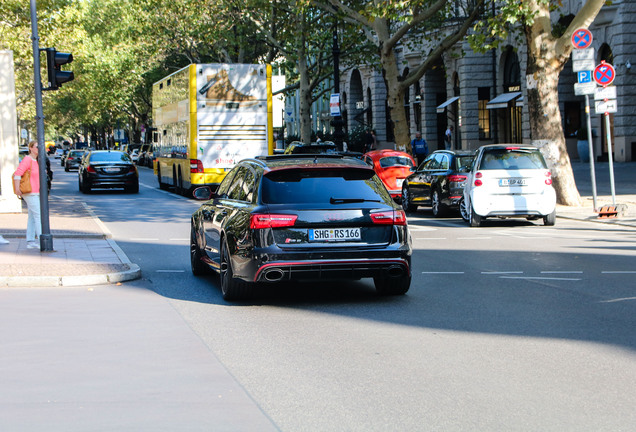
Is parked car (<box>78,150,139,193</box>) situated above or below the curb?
above

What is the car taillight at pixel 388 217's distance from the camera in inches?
384

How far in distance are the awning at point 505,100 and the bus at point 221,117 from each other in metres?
17.8

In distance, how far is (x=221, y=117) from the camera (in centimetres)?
2884

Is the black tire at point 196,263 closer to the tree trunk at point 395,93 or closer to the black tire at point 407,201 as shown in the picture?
the black tire at point 407,201

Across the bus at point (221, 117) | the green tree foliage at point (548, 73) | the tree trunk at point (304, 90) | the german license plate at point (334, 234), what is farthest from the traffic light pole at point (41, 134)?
the tree trunk at point (304, 90)

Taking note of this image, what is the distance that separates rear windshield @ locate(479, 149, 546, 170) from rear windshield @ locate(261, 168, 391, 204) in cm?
933

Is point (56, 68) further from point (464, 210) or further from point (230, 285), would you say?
point (464, 210)

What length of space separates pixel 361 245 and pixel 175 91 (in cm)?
2280

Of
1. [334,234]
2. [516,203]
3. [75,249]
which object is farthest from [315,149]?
[334,234]

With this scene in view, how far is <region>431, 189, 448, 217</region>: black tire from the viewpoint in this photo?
21984 mm

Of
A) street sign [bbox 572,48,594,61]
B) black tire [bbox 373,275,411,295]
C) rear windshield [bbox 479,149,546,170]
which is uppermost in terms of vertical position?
street sign [bbox 572,48,594,61]

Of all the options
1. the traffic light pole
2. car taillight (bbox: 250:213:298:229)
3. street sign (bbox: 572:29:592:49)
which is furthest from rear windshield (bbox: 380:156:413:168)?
car taillight (bbox: 250:213:298:229)

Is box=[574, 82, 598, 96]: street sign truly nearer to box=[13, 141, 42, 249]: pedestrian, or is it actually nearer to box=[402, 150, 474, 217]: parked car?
box=[402, 150, 474, 217]: parked car

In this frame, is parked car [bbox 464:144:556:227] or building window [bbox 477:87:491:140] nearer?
parked car [bbox 464:144:556:227]
